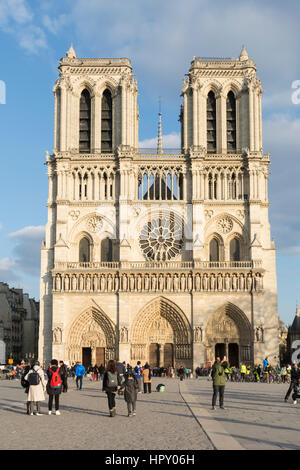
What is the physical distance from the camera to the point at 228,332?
150 feet

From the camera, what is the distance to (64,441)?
11578 millimetres

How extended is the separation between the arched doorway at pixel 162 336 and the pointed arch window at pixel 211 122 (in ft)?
42.0

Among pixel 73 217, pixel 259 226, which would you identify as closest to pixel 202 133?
pixel 259 226

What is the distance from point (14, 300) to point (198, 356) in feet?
129

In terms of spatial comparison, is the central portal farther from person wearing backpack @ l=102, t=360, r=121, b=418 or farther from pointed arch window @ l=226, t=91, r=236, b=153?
person wearing backpack @ l=102, t=360, r=121, b=418

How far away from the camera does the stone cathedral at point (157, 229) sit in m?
45.5

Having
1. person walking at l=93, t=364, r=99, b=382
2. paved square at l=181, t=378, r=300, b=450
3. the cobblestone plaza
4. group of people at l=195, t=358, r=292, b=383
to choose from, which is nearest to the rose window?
person walking at l=93, t=364, r=99, b=382

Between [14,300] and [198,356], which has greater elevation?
[14,300]

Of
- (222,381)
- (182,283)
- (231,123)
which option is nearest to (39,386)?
(222,381)

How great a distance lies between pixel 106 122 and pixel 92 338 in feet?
54.7

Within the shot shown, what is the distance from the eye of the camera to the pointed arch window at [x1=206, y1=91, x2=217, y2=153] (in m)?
49.6
